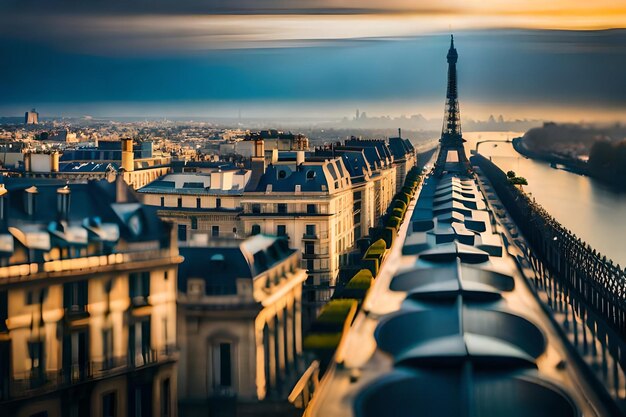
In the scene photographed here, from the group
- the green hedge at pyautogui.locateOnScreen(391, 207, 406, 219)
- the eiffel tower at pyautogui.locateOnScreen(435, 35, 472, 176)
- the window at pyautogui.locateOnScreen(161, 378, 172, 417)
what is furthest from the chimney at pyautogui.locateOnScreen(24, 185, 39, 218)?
the eiffel tower at pyautogui.locateOnScreen(435, 35, 472, 176)

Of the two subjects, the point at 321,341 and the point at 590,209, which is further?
the point at 590,209

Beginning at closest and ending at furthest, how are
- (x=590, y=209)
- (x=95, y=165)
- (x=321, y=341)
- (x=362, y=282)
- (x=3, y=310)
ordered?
(x=3, y=310) < (x=321, y=341) < (x=362, y=282) < (x=95, y=165) < (x=590, y=209)

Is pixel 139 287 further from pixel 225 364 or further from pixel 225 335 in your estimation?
pixel 225 364

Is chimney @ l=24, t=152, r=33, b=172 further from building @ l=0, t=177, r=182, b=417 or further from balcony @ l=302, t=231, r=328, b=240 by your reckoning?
building @ l=0, t=177, r=182, b=417

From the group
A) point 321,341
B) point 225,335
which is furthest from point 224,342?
point 321,341

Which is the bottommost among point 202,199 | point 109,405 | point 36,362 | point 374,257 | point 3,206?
point 374,257

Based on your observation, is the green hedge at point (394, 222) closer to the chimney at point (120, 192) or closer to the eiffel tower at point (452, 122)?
the chimney at point (120, 192)

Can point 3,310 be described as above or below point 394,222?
above
